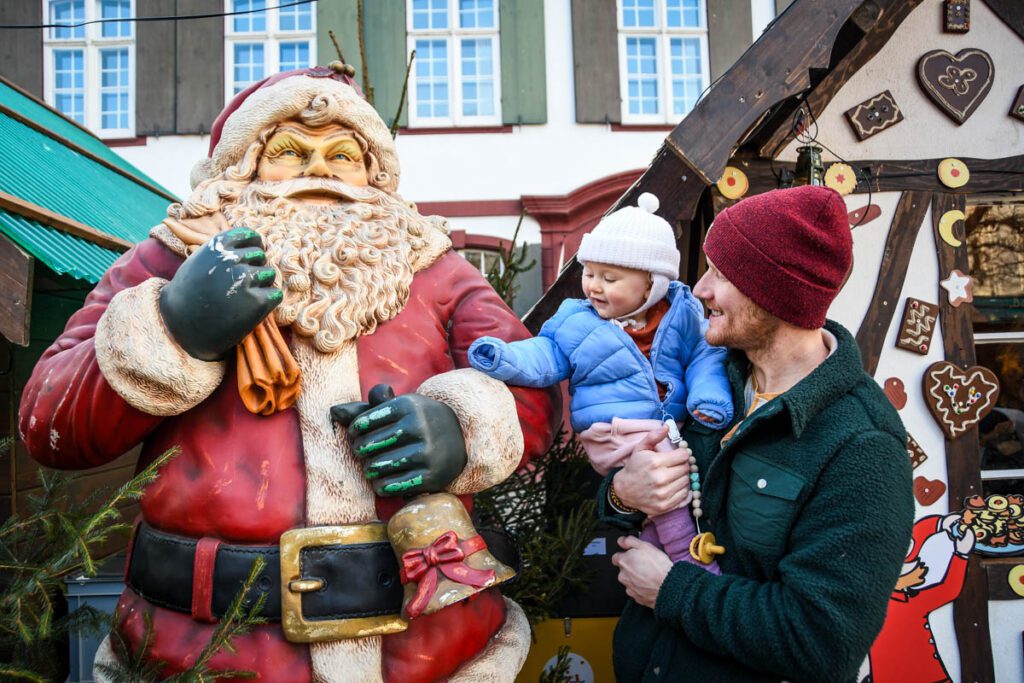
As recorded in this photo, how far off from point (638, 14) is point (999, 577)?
7.54m

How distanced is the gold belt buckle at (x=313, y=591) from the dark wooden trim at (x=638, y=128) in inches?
304

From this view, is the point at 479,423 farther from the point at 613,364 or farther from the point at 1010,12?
the point at 1010,12

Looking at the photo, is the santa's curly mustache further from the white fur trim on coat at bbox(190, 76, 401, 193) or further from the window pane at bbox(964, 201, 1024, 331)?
the window pane at bbox(964, 201, 1024, 331)

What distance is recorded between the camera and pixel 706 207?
11.0 ft

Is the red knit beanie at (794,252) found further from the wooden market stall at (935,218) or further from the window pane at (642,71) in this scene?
the window pane at (642,71)

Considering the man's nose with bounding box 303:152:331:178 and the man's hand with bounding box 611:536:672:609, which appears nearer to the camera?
the man's hand with bounding box 611:536:672:609

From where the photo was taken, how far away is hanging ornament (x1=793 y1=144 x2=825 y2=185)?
3141 mm

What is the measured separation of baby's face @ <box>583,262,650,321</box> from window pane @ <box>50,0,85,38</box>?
9141mm

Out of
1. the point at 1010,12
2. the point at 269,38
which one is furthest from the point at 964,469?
the point at 269,38

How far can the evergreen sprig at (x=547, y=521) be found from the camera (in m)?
2.83

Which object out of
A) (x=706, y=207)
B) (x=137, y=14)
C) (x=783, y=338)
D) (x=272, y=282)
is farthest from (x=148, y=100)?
(x=783, y=338)

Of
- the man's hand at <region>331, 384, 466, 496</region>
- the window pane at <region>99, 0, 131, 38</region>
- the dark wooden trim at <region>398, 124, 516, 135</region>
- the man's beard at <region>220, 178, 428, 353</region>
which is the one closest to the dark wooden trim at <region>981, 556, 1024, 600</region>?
the man's hand at <region>331, 384, 466, 496</region>

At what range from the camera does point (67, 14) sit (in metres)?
8.90

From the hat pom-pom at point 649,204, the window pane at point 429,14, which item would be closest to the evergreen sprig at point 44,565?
the hat pom-pom at point 649,204
